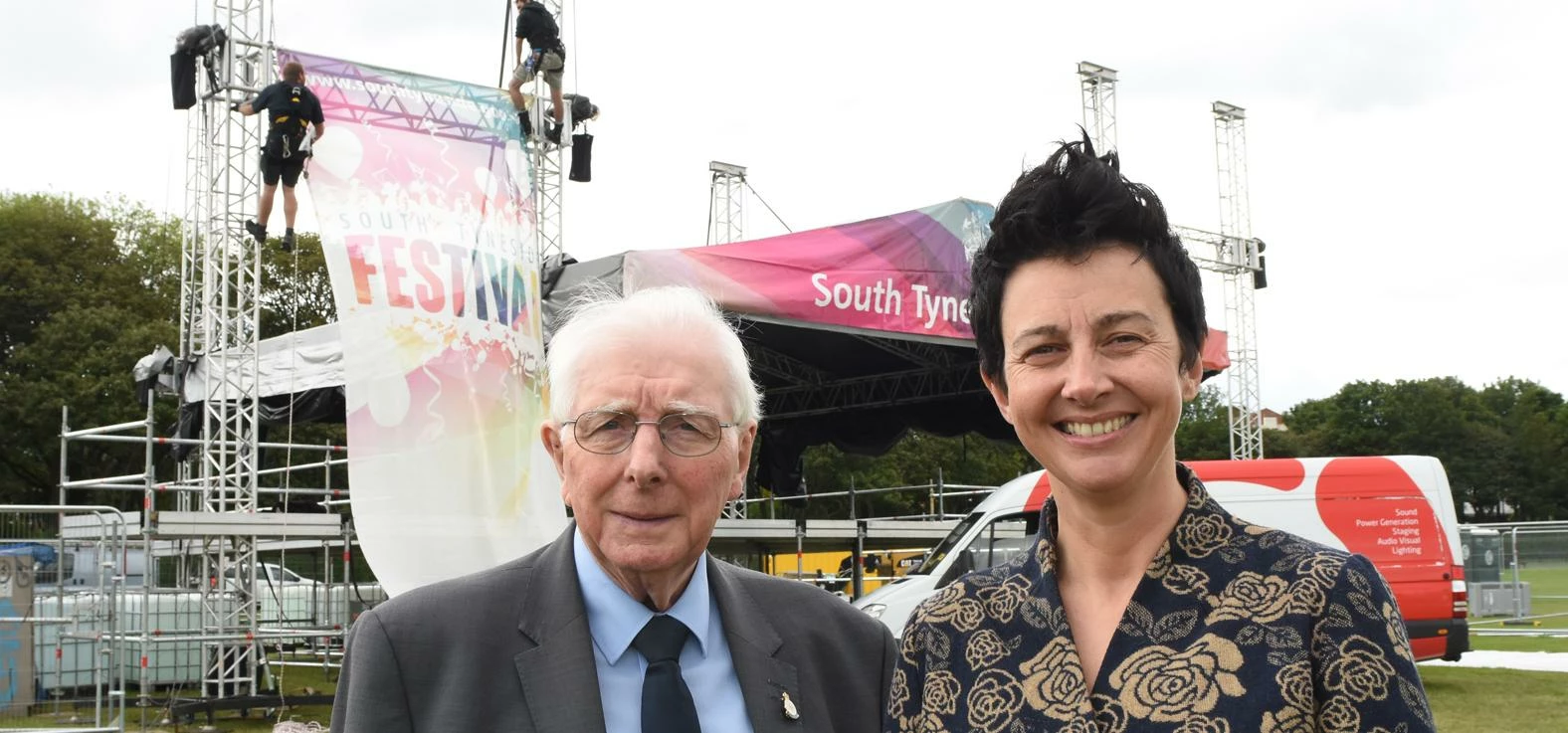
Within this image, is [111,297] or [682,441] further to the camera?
[111,297]

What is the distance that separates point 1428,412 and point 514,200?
7049 cm

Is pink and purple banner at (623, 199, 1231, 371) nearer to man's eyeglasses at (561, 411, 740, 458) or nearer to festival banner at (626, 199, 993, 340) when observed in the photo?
festival banner at (626, 199, 993, 340)

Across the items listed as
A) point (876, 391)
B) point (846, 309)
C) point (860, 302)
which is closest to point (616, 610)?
point (846, 309)

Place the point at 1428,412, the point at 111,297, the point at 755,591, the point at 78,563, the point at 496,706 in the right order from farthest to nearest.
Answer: the point at 1428,412
the point at 111,297
the point at 78,563
the point at 755,591
the point at 496,706

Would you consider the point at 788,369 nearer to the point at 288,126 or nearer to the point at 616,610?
the point at 288,126

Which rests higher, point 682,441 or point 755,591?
point 682,441

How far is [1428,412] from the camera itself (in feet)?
230

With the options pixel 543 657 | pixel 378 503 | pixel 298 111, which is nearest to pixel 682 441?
pixel 543 657

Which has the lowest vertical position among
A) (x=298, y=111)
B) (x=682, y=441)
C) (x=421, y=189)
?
(x=682, y=441)

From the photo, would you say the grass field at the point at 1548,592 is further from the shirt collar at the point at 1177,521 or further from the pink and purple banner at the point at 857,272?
the shirt collar at the point at 1177,521

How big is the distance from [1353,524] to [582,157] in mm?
7541

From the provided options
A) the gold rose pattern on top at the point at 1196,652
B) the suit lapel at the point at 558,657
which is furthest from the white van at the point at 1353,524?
the gold rose pattern on top at the point at 1196,652

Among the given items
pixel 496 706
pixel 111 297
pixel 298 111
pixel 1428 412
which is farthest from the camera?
pixel 1428 412

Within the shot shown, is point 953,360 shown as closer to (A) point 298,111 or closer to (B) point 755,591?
(A) point 298,111
